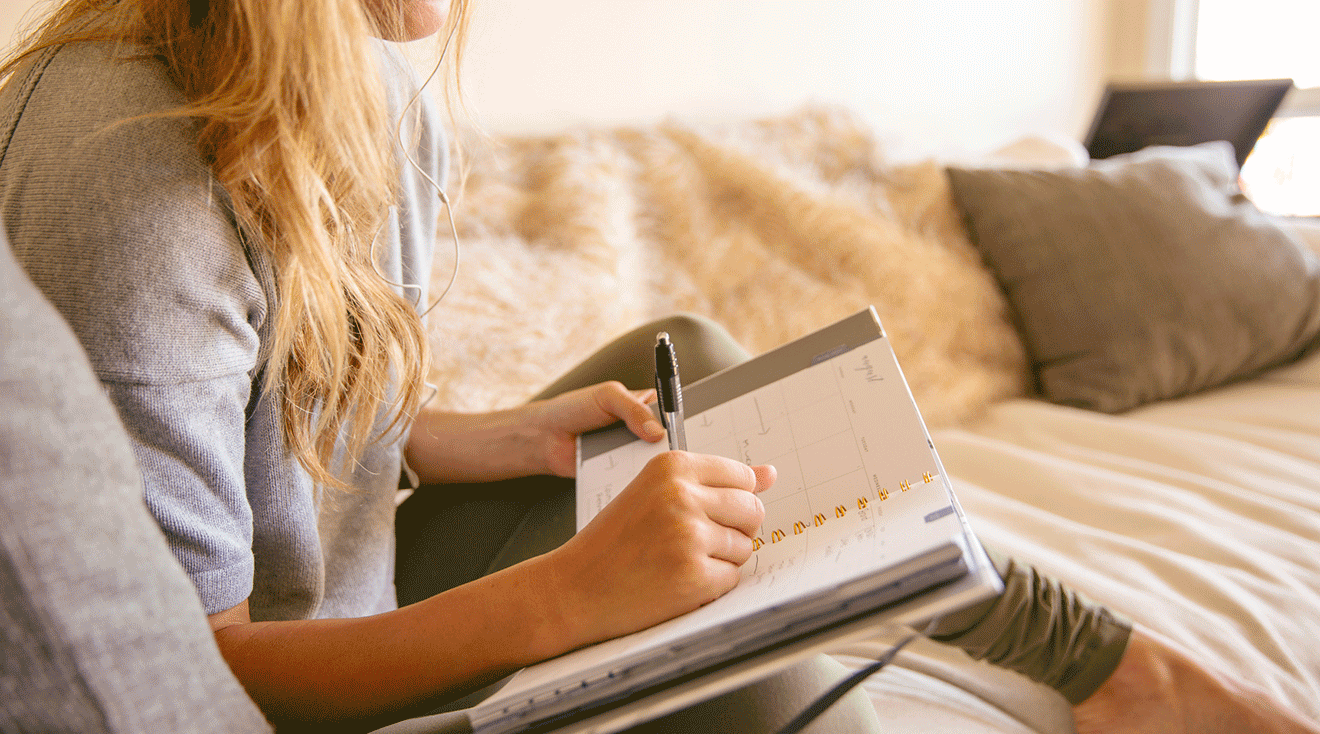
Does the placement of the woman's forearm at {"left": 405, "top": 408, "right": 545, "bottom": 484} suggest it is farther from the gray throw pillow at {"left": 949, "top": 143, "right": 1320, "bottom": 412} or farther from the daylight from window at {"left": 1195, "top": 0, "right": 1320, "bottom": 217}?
the daylight from window at {"left": 1195, "top": 0, "right": 1320, "bottom": 217}

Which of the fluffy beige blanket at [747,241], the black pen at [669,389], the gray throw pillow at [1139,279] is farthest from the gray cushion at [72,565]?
the gray throw pillow at [1139,279]

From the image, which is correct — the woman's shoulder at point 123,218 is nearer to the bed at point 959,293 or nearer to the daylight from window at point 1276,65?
the bed at point 959,293

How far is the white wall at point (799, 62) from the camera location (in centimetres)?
126

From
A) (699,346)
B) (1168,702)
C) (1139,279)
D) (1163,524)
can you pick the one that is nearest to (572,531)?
(699,346)

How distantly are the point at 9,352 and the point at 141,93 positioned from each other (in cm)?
20

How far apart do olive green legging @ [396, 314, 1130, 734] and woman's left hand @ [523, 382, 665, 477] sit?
0.04 m

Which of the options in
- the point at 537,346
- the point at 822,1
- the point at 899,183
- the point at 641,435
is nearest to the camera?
the point at 641,435

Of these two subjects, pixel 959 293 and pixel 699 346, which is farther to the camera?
pixel 959 293

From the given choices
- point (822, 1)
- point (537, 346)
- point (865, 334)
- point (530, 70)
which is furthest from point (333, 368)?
point (822, 1)

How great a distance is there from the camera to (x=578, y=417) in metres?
0.61

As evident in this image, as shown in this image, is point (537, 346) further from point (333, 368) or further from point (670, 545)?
point (670, 545)

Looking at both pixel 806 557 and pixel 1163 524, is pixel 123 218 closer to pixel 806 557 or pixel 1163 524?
pixel 806 557

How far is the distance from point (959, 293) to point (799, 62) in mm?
689

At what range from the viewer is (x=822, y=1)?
5.10ft
